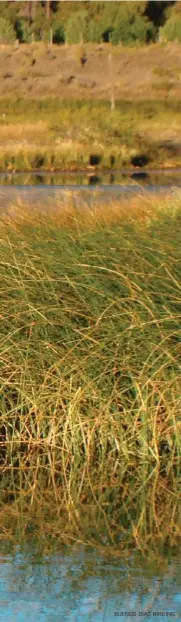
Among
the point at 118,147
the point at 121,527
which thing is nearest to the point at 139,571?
the point at 121,527

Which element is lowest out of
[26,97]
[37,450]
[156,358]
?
[26,97]

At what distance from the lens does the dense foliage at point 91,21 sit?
56688 mm

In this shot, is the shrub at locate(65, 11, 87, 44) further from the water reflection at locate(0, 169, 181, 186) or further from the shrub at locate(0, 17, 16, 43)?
the water reflection at locate(0, 169, 181, 186)

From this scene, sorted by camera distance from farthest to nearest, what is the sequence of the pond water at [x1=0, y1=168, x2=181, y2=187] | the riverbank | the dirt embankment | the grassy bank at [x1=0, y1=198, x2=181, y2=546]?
the dirt embankment < the riverbank < the pond water at [x1=0, y1=168, x2=181, y2=187] < the grassy bank at [x1=0, y1=198, x2=181, y2=546]

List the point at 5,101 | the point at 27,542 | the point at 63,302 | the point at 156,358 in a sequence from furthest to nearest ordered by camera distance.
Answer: the point at 5,101 → the point at 63,302 → the point at 156,358 → the point at 27,542

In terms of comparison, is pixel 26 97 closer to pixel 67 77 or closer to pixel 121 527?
pixel 67 77

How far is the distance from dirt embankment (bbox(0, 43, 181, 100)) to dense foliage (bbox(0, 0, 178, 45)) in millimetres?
2770

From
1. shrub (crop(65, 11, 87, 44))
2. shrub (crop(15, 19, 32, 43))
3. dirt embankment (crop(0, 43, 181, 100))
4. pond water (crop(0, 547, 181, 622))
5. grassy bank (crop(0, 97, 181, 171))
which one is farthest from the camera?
shrub (crop(15, 19, 32, 43))

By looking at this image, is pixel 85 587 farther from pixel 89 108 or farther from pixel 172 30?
pixel 172 30

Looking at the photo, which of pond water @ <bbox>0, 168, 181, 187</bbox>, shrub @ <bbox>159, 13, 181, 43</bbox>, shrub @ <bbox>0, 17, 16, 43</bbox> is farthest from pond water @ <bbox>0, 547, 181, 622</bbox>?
shrub @ <bbox>0, 17, 16, 43</bbox>

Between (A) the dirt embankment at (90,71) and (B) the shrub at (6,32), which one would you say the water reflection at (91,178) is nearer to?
(A) the dirt embankment at (90,71)

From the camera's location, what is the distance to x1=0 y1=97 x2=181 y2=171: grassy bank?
33.6 metres

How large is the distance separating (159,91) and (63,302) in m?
40.4

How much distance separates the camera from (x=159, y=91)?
4775cm
